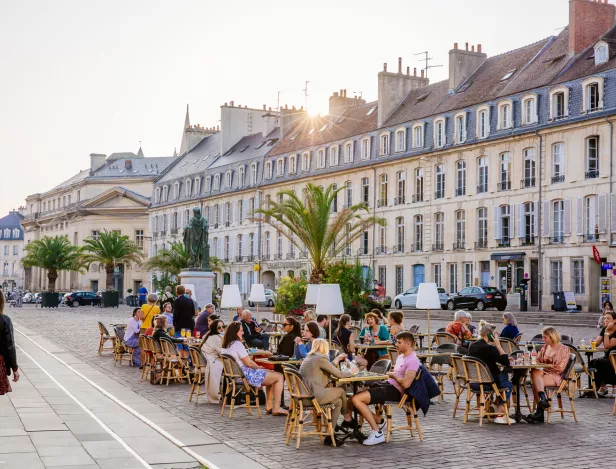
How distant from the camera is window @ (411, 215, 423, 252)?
54.8 m

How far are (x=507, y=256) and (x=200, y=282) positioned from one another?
20.7 metres

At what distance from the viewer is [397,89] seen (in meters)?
60.5

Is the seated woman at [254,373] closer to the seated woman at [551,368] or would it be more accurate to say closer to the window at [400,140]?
the seated woman at [551,368]

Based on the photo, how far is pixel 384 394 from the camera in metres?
11.6

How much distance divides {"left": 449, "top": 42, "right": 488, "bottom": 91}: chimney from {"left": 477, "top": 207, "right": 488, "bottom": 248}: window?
839cm

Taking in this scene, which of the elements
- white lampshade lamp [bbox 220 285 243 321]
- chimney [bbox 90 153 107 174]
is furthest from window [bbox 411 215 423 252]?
chimney [bbox 90 153 107 174]

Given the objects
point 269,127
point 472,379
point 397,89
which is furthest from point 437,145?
point 472,379

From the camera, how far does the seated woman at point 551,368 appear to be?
1319 cm

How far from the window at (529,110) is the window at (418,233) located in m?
9.99

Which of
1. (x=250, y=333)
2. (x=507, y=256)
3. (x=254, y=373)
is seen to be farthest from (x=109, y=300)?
(x=254, y=373)

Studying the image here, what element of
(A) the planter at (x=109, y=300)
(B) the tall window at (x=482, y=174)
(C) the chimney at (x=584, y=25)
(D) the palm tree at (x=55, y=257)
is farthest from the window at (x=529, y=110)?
(D) the palm tree at (x=55, y=257)

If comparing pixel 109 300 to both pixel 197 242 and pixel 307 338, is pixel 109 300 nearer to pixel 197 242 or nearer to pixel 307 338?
pixel 197 242

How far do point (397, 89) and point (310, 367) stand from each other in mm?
50521

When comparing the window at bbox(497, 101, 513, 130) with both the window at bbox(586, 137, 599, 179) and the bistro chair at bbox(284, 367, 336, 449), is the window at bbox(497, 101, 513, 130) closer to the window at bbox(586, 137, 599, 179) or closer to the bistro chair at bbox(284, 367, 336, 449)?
the window at bbox(586, 137, 599, 179)
